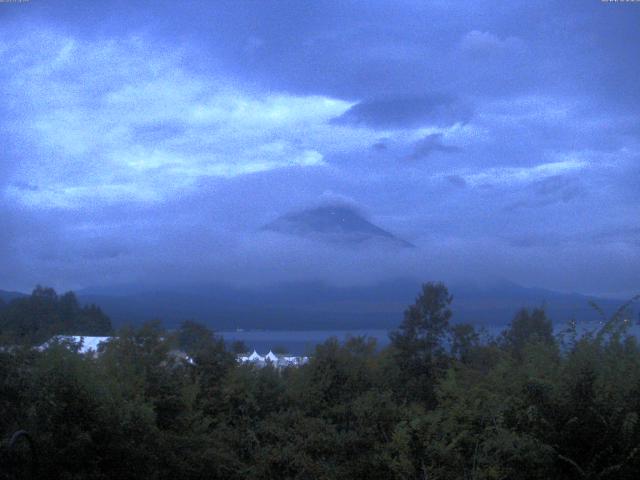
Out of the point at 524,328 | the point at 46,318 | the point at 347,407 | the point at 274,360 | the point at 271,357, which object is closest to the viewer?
the point at 347,407

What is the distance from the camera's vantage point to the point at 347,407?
39.0 ft

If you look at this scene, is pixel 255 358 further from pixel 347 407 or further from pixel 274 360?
pixel 347 407

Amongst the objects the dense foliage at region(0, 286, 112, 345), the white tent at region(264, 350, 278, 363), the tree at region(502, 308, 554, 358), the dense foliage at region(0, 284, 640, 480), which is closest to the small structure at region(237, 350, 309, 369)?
the white tent at region(264, 350, 278, 363)

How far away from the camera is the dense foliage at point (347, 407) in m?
8.92

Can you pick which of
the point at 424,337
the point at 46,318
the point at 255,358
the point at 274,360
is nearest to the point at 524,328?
the point at 424,337

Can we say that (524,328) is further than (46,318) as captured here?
No

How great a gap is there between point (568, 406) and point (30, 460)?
6.57 metres

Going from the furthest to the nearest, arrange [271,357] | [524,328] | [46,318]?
[46,318], [271,357], [524,328]

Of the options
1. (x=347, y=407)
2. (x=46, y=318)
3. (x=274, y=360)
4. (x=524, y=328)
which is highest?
(x=46, y=318)

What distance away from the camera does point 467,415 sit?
1043 centimetres

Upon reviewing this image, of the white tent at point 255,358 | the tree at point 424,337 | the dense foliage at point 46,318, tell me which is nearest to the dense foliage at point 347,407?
the tree at point 424,337

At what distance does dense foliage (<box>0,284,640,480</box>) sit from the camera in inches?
351

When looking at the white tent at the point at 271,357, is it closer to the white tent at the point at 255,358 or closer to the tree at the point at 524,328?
the white tent at the point at 255,358

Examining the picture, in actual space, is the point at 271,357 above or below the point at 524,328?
below
